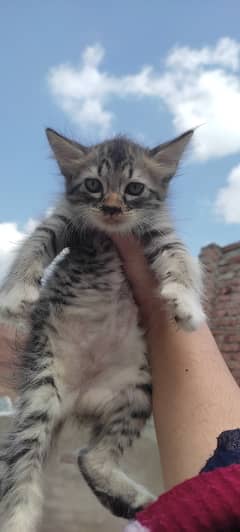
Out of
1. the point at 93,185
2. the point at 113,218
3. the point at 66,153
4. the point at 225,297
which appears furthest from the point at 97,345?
the point at 225,297

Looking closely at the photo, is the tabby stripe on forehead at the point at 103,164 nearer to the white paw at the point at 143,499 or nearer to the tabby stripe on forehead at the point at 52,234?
the tabby stripe on forehead at the point at 52,234

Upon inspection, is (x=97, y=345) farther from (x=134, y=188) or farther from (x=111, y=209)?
(x=134, y=188)

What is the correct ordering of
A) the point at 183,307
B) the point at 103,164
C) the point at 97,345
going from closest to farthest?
the point at 183,307, the point at 97,345, the point at 103,164

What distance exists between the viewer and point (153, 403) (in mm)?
2035

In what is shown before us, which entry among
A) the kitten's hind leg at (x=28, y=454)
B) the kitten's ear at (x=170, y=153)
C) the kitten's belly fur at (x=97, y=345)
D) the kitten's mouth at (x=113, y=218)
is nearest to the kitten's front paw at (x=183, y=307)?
the kitten's belly fur at (x=97, y=345)

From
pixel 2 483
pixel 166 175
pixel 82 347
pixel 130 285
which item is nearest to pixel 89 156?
pixel 166 175

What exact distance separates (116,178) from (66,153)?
40cm

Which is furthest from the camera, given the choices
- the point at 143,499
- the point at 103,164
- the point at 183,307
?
the point at 103,164

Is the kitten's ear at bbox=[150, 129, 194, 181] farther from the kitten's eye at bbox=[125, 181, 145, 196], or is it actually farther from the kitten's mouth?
the kitten's mouth

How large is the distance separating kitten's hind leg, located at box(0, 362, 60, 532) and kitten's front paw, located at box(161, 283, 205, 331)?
0.66 metres

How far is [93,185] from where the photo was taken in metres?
2.47

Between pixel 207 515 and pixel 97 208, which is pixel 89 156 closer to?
pixel 97 208

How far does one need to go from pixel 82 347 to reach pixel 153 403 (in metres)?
0.41

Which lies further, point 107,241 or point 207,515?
point 107,241
